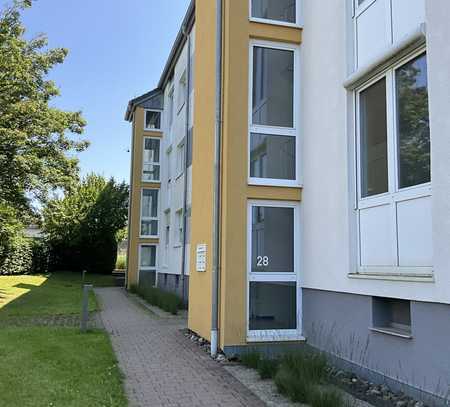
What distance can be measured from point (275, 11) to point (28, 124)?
1240 centimetres

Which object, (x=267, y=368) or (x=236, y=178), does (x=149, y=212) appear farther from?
(x=267, y=368)

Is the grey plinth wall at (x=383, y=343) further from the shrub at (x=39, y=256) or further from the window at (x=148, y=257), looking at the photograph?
the shrub at (x=39, y=256)

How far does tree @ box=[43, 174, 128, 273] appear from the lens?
3141 centimetres

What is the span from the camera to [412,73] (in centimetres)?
596

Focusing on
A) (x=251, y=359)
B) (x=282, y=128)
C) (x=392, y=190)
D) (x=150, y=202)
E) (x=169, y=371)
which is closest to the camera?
(x=392, y=190)

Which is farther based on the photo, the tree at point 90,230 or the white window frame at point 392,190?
the tree at point 90,230

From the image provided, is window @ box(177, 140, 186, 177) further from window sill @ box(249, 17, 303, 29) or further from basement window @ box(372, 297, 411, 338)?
basement window @ box(372, 297, 411, 338)

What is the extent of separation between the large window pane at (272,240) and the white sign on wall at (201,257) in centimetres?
146

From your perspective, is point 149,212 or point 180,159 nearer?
point 180,159

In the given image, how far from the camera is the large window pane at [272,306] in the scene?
26.2 ft

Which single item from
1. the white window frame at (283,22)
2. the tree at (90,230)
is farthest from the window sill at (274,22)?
the tree at (90,230)

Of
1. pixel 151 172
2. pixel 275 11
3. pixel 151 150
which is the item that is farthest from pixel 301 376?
pixel 151 150

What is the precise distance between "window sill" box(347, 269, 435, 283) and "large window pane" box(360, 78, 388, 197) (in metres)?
1.10

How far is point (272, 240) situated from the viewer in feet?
27.1
